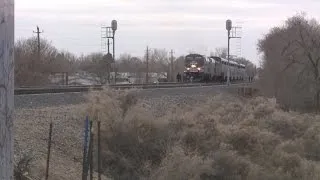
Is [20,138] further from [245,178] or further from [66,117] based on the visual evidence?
[245,178]

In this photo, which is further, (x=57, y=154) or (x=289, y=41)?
(x=289, y=41)

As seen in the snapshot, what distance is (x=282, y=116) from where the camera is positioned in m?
34.1

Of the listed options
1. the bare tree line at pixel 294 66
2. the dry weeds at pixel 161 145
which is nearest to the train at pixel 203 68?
the bare tree line at pixel 294 66

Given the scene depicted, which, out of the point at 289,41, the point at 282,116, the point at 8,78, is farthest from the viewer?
the point at 289,41

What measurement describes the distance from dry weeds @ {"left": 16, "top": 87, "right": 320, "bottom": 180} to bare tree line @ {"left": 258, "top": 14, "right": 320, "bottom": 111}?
32745 mm

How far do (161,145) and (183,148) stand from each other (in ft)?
2.69

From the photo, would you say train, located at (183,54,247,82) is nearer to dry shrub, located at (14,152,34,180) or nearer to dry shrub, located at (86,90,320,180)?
dry shrub, located at (86,90,320,180)

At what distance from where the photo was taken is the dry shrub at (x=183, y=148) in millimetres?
17016

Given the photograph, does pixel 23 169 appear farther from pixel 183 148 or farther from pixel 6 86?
pixel 183 148

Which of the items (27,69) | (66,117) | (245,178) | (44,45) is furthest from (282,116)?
(44,45)

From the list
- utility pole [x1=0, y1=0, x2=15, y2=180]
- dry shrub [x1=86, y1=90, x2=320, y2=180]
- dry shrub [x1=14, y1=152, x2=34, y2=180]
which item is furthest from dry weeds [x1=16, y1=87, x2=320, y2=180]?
utility pole [x1=0, y1=0, x2=15, y2=180]

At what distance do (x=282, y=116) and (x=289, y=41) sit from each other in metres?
31.9

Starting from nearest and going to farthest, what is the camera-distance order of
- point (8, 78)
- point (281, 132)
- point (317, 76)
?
point (8, 78) < point (281, 132) < point (317, 76)

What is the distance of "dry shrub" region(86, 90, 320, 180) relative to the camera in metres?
17.0
